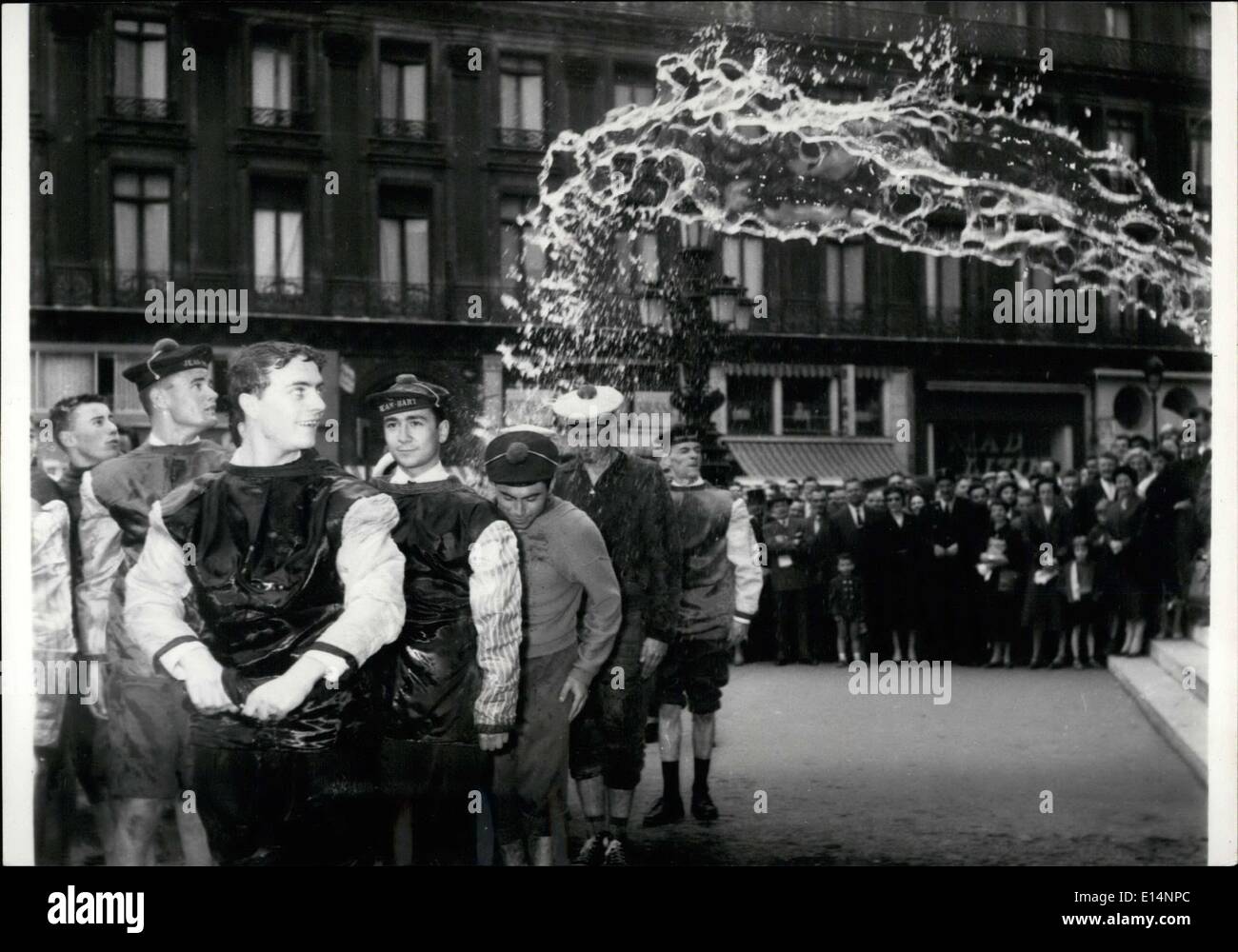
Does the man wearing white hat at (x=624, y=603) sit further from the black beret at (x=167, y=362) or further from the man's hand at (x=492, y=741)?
the black beret at (x=167, y=362)

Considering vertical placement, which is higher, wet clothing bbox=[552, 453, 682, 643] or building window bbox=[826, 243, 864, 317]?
building window bbox=[826, 243, 864, 317]

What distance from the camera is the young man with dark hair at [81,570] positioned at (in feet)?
15.4

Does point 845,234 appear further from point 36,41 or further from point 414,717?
point 36,41

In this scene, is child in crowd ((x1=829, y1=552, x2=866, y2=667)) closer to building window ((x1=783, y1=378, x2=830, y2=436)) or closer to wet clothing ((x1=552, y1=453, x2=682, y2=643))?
building window ((x1=783, y1=378, x2=830, y2=436))

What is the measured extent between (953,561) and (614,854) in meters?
1.83

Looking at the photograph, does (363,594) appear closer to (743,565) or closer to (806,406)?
(743,565)

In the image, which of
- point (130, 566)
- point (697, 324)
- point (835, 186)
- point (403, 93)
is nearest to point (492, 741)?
point (130, 566)

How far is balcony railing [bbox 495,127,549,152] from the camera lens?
4828mm

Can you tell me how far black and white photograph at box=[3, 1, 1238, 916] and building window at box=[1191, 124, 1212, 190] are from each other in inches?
0.5

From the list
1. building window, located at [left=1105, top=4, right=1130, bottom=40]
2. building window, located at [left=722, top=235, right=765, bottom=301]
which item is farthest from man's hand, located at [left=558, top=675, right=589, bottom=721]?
building window, located at [left=1105, top=4, right=1130, bottom=40]

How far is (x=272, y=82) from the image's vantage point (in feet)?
15.8

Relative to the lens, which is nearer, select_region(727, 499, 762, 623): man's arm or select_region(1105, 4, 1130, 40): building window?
select_region(727, 499, 762, 623): man's arm

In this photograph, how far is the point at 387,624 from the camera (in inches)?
172

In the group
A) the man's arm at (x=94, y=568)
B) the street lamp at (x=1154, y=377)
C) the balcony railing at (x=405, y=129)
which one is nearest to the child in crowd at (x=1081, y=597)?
the street lamp at (x=1154, y=377)
